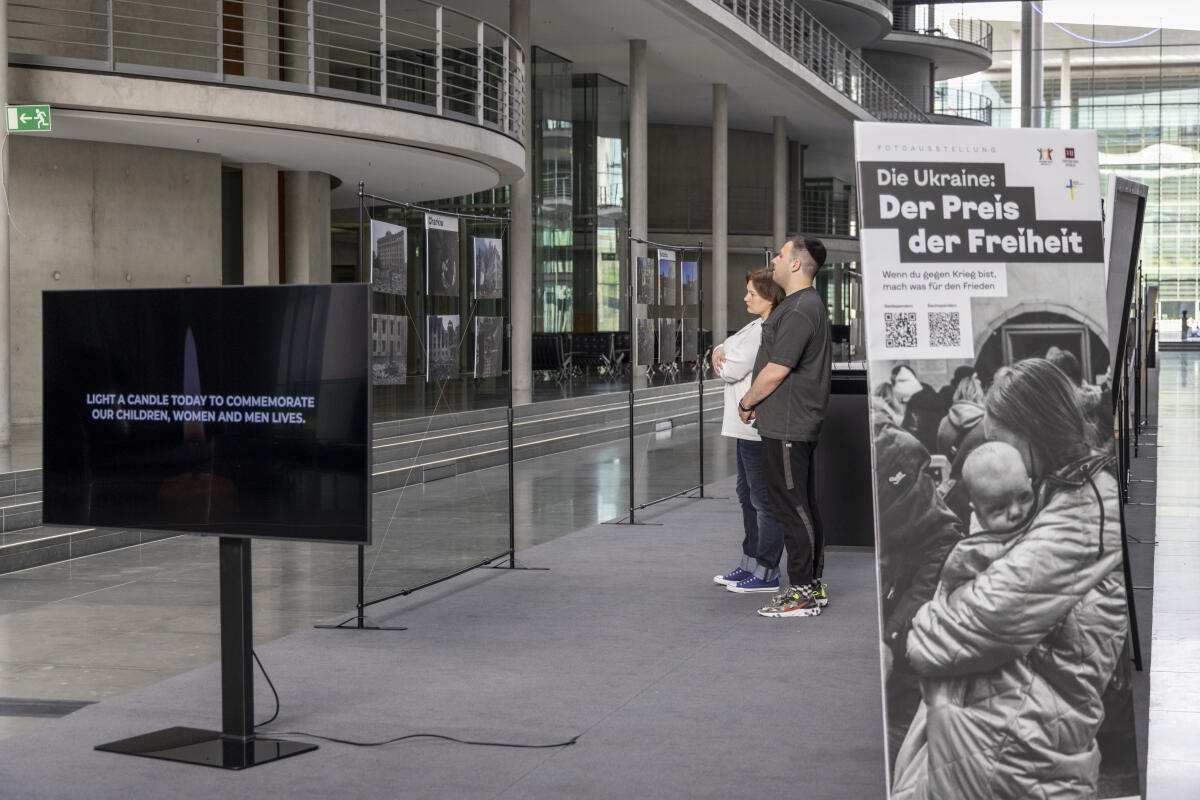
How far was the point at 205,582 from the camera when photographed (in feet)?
23.8

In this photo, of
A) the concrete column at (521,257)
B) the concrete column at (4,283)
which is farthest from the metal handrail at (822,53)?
the concrete column at (4,283)

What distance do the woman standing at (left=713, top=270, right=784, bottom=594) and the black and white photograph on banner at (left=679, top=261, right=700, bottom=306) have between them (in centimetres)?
458

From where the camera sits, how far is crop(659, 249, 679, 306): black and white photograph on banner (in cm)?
1084

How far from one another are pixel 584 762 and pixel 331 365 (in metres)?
1.33

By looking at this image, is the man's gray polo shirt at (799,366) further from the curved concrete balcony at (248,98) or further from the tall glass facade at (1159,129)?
the tall glass facade at (1159,129)

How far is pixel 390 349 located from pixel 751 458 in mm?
1794

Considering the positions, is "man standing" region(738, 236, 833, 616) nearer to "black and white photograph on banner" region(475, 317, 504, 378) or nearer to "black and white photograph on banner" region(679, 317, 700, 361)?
"black and white photograph on banner" region(475, 317, 504, 378)

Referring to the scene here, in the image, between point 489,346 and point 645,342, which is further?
point 645,342

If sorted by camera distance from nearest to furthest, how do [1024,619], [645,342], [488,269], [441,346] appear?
1. [1024,619]
2. [441,346]
3. [488,269]
4. [645,342]

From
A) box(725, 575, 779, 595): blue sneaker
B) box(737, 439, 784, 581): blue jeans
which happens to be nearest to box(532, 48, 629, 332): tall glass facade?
box(737, 439, 784, 581): blue jeans

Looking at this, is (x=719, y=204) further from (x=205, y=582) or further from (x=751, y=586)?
(x=751, y=586)

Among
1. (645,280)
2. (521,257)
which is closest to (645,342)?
(645,280)

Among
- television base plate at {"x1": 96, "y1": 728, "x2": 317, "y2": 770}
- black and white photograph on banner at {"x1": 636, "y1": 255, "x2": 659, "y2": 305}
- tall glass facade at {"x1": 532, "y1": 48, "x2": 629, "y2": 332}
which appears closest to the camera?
television base plate at {"x1": 96, "y1": 728, "x2": 317, "y2": 770}

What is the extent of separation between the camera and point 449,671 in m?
5.07
